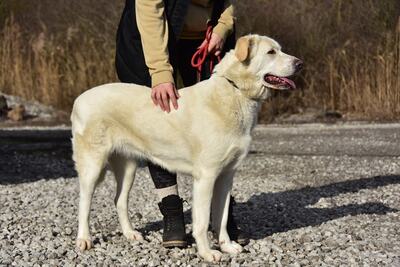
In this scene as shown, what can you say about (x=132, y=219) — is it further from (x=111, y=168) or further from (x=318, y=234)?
(x=318, y=234)

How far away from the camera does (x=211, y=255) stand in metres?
5.30

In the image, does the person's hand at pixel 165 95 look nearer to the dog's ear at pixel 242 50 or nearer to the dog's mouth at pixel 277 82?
the dog's ear at pixel 242 50

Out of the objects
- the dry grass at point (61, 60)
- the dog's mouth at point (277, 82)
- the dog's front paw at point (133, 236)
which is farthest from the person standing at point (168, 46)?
the dry grass at point (61, 60)

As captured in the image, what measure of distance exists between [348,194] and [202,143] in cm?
297

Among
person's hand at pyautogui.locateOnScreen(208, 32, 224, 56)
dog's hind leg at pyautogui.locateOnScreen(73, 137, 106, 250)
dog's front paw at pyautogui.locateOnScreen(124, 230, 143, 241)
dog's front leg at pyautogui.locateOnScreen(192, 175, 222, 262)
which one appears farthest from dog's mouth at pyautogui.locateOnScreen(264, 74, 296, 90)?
dog's front paw at pyautogui.locateOnScreen(124, 230, 143, 241)

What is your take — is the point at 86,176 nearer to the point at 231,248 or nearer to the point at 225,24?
the point at 231,248

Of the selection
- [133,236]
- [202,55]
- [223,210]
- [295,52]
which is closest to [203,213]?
[223,210]

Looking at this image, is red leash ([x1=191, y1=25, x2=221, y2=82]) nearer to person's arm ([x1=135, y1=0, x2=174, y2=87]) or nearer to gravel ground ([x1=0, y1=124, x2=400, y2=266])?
person's arm ([x1=135, y1=0, x2=174, y2=87])

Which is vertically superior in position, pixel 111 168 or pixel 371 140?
pixel 111 168

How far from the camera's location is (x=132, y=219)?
22.1 feet

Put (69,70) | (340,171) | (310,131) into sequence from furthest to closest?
(69,70) → (310,131) → (340,171)

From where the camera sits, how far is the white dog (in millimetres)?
5223

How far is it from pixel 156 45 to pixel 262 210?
7.35ft

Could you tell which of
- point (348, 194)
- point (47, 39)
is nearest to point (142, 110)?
point (348, 194)
